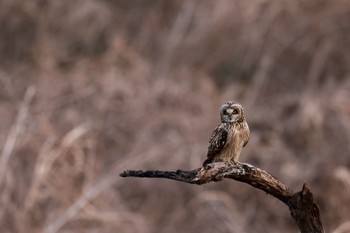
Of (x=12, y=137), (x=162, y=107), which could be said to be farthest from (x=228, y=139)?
(x=162, y=107)

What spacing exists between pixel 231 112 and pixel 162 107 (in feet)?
48.6

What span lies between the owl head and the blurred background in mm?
5183

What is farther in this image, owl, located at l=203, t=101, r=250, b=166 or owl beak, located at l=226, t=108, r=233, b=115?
owl, located at l=203, t=101, r=250, b=166

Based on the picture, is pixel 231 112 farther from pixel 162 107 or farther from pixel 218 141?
pixel 162 107

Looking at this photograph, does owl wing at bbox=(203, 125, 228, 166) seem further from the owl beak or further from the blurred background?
the blurred background

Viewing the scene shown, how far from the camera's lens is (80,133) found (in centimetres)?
1534

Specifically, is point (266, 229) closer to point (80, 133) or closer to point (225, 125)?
point (80, 133)

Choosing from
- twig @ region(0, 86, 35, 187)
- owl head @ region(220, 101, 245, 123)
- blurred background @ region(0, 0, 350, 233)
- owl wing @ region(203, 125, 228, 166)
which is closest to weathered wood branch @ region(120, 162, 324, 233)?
owl head @ region(220, 101, 245, 123)

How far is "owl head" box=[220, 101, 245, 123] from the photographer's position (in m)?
4.91

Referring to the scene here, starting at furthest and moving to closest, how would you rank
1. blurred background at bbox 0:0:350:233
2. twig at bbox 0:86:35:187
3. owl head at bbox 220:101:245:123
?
blurred background at bbox 0:0:350:233
twig at bbox 0:86:35:187
owl head at bbox 220:101:245:123

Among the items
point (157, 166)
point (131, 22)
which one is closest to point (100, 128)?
point (157, 166)

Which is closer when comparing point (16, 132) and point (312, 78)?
point (16, 132)

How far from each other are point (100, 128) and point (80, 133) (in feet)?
7.55

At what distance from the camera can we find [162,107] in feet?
64.9
